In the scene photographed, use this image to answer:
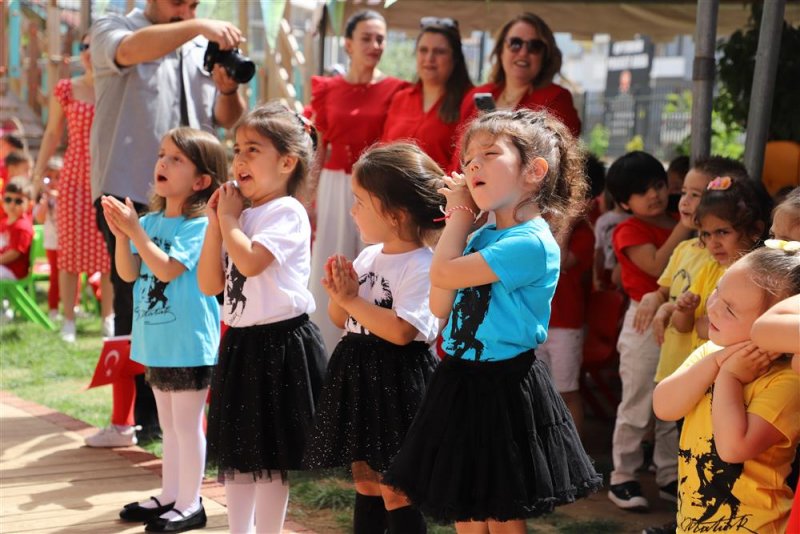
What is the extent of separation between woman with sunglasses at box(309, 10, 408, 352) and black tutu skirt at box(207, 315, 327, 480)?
2053 mm

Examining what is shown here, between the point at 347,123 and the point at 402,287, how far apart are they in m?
2.46

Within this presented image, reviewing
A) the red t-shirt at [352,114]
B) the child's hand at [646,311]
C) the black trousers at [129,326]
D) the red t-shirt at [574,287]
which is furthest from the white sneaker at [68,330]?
the child's hand at [646,311]

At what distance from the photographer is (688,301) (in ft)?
12.1

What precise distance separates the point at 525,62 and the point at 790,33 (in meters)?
2.08

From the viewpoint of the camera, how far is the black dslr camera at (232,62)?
4449mm

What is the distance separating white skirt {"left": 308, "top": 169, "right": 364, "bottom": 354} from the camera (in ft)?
17.8

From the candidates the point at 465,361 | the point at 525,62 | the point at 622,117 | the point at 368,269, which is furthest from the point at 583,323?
the point at 622,117

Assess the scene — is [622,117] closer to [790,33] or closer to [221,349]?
[790,33]

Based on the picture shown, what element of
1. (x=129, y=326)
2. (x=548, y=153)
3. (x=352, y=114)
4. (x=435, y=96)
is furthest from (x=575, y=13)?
(x=548, y=153)

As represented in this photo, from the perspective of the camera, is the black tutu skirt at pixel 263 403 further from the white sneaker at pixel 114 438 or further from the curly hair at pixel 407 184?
the white sneaker at pixel 114 438

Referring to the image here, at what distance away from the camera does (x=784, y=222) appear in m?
2.79

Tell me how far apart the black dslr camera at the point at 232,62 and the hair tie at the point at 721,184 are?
191cm

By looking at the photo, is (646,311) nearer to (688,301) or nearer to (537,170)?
(688,301)

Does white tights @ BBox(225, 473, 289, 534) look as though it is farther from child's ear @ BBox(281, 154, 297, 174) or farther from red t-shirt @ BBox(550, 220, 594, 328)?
red t-shirt @ BBox(550, 220, 594, 328)
